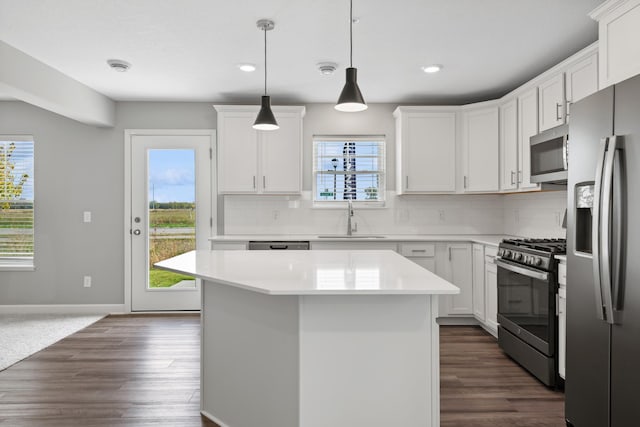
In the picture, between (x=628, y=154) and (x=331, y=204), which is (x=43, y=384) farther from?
(x=628, y=154)

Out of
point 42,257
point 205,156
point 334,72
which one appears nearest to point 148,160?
point 205,156

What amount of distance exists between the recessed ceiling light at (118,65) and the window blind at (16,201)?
204 cm

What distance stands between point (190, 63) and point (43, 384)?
2734 mm

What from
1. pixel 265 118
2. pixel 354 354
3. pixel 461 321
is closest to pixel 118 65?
pixel 265 118

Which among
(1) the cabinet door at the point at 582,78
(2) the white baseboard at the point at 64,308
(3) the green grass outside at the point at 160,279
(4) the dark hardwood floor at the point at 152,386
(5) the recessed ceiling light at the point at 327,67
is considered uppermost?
(5) the recessed ceiling light at the point at 327,67

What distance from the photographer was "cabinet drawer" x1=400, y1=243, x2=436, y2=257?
4.45m

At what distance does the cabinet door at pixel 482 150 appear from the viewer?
4.43 m

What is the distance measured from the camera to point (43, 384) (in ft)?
9.79

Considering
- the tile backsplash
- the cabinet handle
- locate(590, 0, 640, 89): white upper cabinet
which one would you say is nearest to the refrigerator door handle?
locate(590, 0, 640, 89): white upper cabinet

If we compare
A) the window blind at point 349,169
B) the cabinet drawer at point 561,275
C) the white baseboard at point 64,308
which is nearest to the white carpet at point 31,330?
the white baseboard at point 64,308

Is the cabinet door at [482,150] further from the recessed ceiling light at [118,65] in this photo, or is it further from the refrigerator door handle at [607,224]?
the recessed ceiling light at [118,65]

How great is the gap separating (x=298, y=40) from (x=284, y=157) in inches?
63.4

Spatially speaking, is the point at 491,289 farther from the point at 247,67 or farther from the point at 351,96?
the point at 247,67

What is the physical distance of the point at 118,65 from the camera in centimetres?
374
